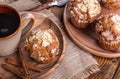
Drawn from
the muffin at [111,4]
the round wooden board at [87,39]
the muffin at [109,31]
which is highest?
the muffin at [111,4]

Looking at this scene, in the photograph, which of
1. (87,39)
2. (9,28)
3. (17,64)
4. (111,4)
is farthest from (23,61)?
(111,4)

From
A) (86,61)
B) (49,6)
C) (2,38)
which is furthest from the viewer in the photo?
(49,6)

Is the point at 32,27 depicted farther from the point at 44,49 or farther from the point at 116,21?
the point at 116,21

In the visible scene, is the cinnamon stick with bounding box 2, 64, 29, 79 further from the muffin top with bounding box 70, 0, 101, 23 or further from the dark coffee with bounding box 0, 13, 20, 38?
the muffin top with bounding box 70, 0, 101, 23

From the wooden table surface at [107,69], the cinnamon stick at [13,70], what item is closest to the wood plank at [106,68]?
the wooden table surface at [107,69]

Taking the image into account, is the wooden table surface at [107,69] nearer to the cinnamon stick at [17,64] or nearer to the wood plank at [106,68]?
the wood plank at [106,68]

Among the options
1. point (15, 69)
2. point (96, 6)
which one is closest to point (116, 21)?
point (96, 6)

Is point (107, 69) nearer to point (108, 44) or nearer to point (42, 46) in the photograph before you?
point (108, 44)
